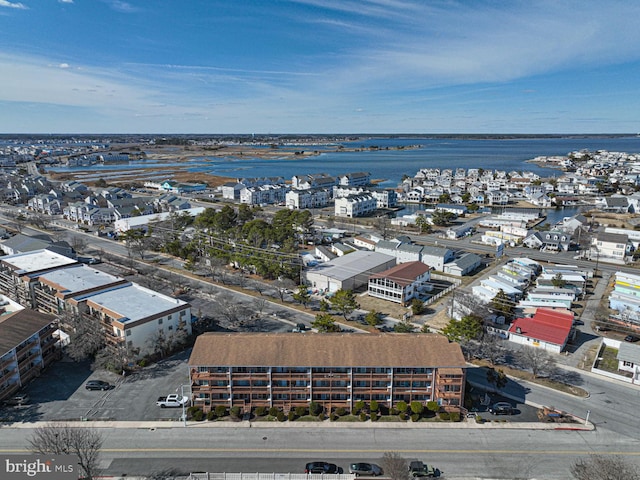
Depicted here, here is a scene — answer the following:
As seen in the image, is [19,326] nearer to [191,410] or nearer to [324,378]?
[191,410]

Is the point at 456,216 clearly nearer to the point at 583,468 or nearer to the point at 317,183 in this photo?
the point at 317,183

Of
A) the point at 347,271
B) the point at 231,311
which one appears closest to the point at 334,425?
the point at 231,311

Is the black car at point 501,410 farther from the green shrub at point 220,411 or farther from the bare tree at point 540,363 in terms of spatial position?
the green shrub at point 220,411

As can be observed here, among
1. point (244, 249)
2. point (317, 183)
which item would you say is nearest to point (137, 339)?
point (244, 249)

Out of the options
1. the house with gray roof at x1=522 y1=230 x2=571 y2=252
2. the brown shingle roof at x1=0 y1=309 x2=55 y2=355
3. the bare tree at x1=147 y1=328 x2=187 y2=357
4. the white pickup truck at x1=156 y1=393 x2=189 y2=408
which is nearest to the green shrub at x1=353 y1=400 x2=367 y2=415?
the white pickup truck at x1=156 y1=393 x2=189 y2=408

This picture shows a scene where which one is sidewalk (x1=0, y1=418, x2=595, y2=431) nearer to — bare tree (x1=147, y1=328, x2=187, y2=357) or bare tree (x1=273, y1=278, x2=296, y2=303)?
bare tree (x1=147, y1=328, x2=187, y2=357)

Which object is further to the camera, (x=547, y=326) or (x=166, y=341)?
(x=547, y=326)
